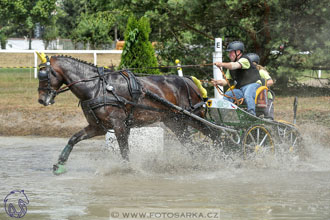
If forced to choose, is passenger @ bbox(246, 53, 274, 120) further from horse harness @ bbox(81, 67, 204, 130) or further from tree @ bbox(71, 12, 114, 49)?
tree @ bbox(71, 12, 114, 49)

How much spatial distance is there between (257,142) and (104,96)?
2.56 m

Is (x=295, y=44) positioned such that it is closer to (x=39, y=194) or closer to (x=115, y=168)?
(x=115, y=168)

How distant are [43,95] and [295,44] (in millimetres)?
10042

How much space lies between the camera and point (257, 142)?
32.0 ft

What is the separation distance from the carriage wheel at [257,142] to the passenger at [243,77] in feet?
1.00

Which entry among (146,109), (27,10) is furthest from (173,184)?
(27,10)

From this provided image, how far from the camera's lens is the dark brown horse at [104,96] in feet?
29.5

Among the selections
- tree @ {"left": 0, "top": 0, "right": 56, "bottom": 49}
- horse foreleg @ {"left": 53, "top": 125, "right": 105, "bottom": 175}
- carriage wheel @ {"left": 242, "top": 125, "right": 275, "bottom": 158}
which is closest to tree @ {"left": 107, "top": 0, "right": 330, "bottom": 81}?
carriage wheel @ {"left": 242, "top": 125, "right": 275, "bottom": 158}

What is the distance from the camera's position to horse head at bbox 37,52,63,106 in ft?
29.2

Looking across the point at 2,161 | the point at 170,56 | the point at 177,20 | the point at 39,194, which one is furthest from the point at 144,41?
the point at 39,194

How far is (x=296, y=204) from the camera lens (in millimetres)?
7207

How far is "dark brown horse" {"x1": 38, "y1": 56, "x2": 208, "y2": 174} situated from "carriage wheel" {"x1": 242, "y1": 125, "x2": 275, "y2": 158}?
1304 millimetres

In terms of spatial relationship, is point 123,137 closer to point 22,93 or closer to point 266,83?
point 266,83

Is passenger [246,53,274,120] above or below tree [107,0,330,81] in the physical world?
below
